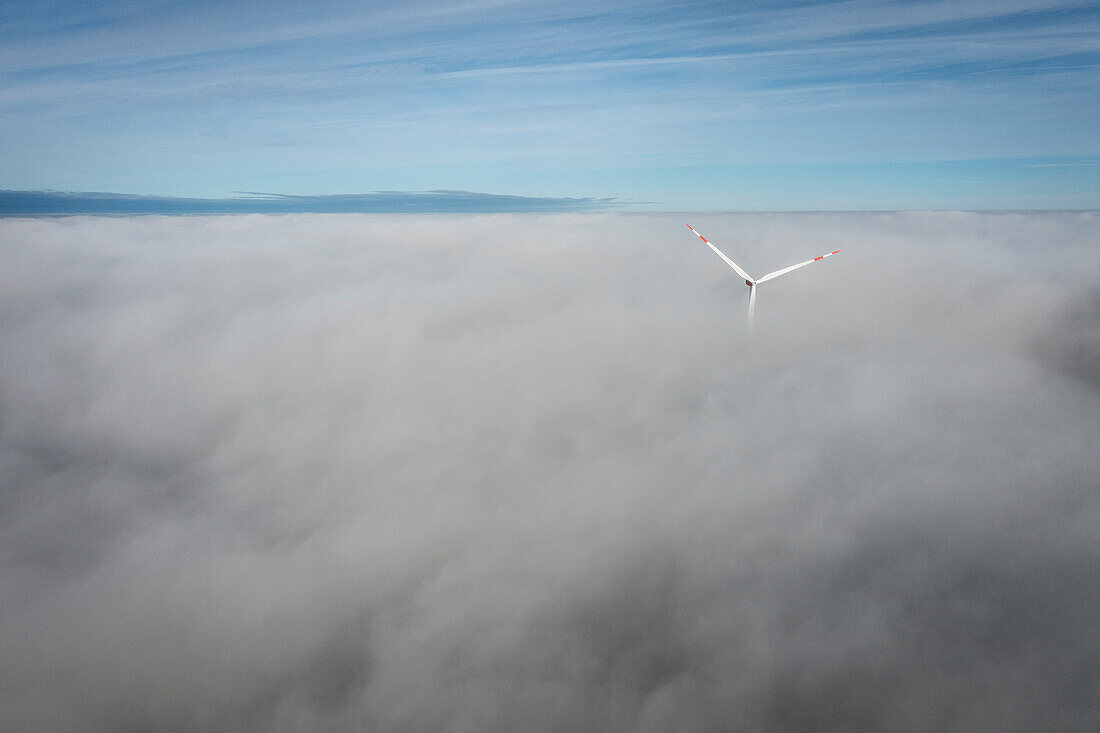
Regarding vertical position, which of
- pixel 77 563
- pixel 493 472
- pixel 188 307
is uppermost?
pixel 188 307

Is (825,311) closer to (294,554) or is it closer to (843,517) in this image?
(843,517)

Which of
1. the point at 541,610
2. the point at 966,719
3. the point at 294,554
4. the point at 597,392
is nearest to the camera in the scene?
the point at 966,719

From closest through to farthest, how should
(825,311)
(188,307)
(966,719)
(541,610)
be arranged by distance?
(966,719) → (541,610) → (825,311) → (188,307)

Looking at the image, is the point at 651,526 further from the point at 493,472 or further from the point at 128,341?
the point at 128,341

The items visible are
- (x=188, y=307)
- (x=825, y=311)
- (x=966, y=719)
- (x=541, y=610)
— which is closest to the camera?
(x=966, y=719)

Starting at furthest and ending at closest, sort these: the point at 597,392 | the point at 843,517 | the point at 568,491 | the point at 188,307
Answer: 1. the point at 188,307
2. the point at 597,392
3. the point at 568,491
4. the point at 843,517

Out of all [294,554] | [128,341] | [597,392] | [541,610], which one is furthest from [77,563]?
[128,341]

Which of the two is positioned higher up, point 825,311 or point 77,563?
point 825,311

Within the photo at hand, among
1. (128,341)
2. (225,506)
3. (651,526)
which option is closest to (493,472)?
(651,526)

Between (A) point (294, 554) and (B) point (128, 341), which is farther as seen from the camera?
(B) point (128, 341)
